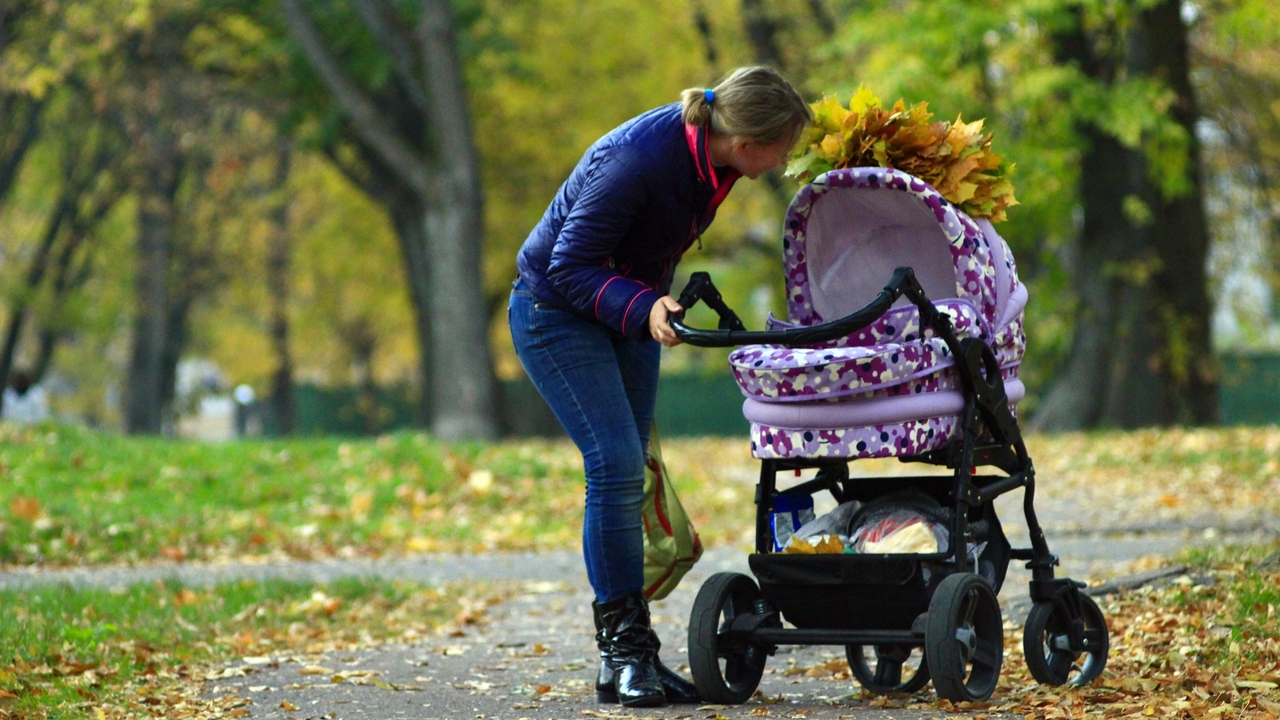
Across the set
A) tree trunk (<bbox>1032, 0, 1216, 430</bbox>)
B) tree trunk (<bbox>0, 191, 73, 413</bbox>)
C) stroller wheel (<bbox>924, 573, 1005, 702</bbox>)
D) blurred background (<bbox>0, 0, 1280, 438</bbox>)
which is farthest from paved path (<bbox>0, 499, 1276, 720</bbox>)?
tree trunk (<bbox>0, 191, 73, 413</bbox>)

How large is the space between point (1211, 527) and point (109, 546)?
6.78 m

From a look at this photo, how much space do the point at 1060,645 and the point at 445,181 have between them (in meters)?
13.3

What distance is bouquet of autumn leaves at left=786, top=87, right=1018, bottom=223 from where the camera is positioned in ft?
15.7

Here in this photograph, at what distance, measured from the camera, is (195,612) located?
6875 millimetres

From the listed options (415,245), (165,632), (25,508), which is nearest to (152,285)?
(415,245)

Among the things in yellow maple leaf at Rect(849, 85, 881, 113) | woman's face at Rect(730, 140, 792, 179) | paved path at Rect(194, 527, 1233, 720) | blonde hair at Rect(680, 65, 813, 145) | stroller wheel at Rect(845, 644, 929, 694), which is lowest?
paved path at Rect(194, 527, 1233, 720)

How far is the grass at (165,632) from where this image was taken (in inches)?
193

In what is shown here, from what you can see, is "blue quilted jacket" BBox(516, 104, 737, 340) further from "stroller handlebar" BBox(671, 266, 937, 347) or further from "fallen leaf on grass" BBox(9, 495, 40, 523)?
"fallen leaf on grass" BBox(9, 495, 40, 523)

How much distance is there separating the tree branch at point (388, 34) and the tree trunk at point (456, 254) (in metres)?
0.47

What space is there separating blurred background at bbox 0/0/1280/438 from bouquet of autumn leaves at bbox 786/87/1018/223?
473 cm

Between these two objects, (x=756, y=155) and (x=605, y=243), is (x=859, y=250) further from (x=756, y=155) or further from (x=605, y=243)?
(x=605, y=243)

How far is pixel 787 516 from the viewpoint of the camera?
15.8 ft

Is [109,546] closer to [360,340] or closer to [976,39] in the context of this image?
[976,39]

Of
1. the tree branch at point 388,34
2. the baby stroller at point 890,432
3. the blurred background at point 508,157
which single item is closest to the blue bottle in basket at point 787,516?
the baby stroller at point 890,432
